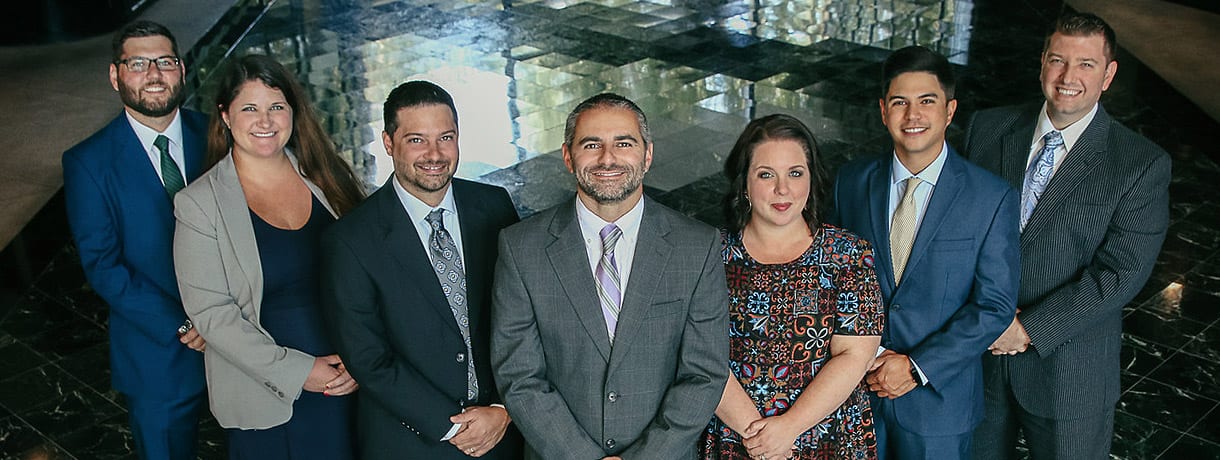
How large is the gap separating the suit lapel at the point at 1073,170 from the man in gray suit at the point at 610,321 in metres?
1.16

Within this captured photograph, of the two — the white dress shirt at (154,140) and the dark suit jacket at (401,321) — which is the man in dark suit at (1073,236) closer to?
the dark suit jacket at (401,321)

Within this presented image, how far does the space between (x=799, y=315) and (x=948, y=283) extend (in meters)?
0.55

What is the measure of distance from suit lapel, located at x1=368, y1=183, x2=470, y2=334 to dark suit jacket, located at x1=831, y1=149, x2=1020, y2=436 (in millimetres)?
1293

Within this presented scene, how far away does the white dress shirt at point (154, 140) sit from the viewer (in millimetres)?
3896

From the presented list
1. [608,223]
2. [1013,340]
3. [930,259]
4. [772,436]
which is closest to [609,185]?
Result: [608,223]

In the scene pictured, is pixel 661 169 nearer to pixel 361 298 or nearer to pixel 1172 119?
pixel 1172 119

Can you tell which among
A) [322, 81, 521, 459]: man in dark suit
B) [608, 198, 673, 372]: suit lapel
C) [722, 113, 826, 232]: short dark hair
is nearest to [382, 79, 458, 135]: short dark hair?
[322, 81, 521, 459]: man in dark suit

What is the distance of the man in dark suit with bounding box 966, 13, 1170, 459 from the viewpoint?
12.0 feet

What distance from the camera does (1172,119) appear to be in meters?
8.66

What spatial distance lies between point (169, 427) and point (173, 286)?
49cm

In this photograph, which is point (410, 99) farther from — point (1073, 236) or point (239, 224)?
point (1073, 236)

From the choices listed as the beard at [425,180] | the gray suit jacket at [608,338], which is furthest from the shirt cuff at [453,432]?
the beard at [425,180]

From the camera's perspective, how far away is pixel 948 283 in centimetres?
359

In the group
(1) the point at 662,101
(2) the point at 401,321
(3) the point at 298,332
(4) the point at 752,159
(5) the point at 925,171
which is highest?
(4) the point at 752,159
